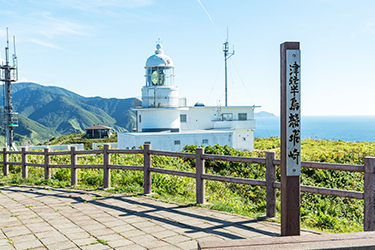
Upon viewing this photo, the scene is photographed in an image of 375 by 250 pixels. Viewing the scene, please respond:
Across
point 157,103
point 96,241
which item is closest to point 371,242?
point 96,241

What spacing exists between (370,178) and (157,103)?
22.4 metres

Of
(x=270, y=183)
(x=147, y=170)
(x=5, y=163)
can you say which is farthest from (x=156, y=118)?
(x=270, y=183)

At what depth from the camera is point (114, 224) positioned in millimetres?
5137

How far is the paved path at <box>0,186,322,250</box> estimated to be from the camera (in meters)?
4.34

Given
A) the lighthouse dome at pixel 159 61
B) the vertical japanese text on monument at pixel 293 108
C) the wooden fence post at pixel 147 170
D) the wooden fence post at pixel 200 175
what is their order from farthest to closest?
the lighthouse dome at pixel 159 61
the wooden fence post at pixel 147 170
the wooden fence post at pixel 200 175
the vertical japanese text on monument at pixel 293 108

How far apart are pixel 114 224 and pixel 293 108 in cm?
308

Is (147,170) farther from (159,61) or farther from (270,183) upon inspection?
(159,61)

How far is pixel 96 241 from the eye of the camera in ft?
14.4

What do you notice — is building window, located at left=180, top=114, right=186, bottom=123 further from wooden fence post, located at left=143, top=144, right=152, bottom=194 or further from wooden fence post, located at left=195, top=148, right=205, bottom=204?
wooden fence post, located at left=195, top=148, right=205, bottom=204

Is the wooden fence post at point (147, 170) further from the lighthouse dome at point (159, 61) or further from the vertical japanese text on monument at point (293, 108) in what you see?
the lighthouse dome at point (159, 61)

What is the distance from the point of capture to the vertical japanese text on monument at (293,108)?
3996 mm

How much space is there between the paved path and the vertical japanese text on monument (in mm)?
1174

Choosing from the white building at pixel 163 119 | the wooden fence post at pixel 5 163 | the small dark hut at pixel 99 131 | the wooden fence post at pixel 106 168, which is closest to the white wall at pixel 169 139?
the white building at pixel 163 119

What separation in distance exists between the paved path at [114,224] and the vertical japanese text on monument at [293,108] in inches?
46.2
